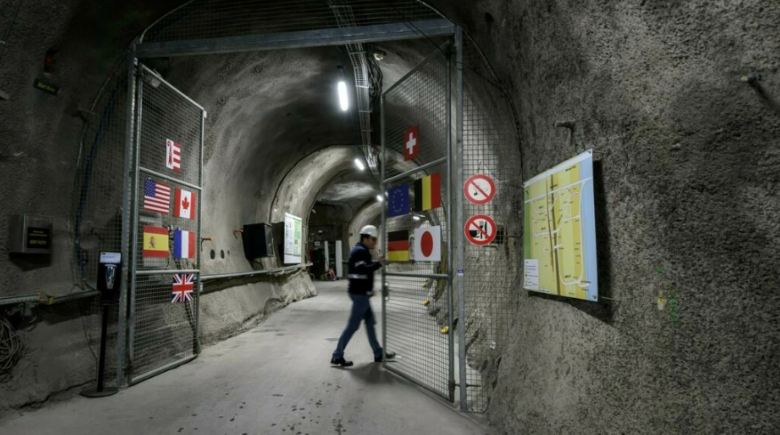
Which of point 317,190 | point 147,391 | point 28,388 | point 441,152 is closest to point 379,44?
point 441,152

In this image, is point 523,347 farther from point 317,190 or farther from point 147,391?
point 317,190

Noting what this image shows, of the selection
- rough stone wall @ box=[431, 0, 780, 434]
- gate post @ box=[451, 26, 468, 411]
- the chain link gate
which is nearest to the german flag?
gate post @ box=[451, 26, 468, 411]

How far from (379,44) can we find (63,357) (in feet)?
19.1

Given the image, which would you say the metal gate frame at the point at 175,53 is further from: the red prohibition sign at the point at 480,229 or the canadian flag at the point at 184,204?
the canadian flag at the point at 184,204

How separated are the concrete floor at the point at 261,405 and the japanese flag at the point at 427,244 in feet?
4.81

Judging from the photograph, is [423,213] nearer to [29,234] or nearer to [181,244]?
[181,244]

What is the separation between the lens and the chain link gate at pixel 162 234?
17.3 ft

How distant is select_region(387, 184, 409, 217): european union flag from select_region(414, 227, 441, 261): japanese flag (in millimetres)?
474

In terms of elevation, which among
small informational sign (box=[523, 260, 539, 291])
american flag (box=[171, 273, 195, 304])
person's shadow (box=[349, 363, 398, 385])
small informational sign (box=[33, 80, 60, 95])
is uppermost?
small informational sign (box=[33, 80, 60, 95])

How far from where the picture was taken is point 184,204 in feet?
19.7

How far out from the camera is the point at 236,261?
29.7ft

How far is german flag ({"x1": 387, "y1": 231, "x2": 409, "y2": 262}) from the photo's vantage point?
527 centimetres

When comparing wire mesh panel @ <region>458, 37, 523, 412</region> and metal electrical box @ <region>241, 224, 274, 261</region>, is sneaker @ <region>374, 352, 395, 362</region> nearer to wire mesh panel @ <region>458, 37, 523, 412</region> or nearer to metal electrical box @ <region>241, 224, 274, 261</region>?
wire mesh panel @ <region>458, 37, 523, 412</region>

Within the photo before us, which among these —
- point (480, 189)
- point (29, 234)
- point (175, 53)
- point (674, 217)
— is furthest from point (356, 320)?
point (674, 217)
